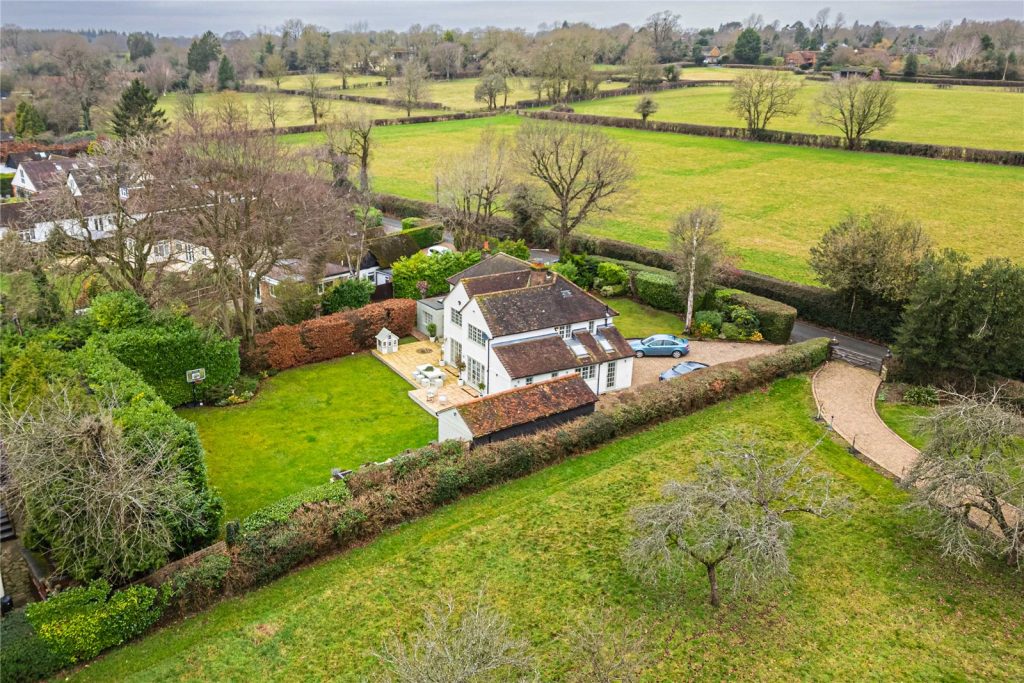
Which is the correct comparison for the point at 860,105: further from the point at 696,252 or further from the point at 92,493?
the point at 92,493

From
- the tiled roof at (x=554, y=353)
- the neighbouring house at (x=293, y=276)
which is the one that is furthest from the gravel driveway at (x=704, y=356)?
the neighbouring house at (x=293, y=276)

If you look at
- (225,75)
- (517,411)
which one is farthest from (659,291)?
(225,75)

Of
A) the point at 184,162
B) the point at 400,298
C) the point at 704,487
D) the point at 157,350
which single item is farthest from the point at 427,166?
the point at 704,487

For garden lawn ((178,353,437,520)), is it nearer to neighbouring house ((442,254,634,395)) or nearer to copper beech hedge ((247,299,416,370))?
copper beech hedge ((247,299,416,370))

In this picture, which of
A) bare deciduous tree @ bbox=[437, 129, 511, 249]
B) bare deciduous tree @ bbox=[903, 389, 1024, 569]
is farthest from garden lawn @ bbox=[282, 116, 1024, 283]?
bare deciduous tree @ bbox=[903, 389, 1024, 569]

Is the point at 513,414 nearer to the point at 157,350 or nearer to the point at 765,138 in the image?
the point at 157,350

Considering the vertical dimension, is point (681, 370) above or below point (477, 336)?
below

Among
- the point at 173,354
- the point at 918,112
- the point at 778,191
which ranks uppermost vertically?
the point at 918,112
